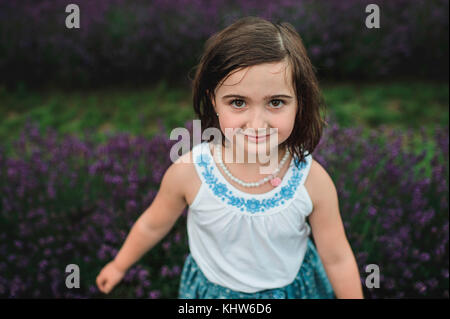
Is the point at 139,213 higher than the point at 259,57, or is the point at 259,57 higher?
the point at 259,57

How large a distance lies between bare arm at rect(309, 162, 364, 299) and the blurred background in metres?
0.51

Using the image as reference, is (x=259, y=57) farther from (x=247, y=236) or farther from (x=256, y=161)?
(x=247, y=236)

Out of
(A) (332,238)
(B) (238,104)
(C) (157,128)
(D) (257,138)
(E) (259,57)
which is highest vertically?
(E) (259,57)

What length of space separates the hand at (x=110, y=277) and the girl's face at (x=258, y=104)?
90 cm

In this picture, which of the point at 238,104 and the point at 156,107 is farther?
the point at 156,107

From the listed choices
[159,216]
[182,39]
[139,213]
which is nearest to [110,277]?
[159,216]

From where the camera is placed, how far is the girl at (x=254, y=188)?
1347 mm

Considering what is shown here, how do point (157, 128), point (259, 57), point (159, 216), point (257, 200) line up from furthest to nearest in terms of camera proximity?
point (157, 128)
point (159, 216)
point (257, 200)
point (259, 57)

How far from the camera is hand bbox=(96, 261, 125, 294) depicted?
1889mm

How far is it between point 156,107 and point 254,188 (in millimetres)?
Answer: 2957

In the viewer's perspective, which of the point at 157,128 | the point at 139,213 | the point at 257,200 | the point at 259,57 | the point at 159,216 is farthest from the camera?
the point at 157,128

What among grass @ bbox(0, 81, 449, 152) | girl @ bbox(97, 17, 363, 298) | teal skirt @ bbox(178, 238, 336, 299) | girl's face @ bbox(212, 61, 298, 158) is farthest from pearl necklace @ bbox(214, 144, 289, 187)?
grass @ bbox(0, 81, 449, 152)

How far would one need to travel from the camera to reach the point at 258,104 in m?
1.33

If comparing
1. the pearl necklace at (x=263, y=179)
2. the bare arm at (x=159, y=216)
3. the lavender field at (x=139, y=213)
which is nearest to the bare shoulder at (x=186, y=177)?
the bare arm at (x=159, y=216)
